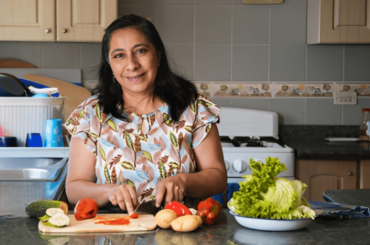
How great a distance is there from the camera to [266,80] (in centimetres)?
332

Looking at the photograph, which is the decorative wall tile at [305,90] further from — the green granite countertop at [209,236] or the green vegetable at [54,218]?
the green vegetable at [54,218]

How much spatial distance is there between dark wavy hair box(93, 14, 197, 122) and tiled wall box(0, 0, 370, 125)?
5.28 feet

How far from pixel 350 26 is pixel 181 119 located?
1787mm

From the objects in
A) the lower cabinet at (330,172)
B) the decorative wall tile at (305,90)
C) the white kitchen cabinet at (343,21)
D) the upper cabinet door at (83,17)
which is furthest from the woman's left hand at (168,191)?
the decorative wall tile at (305,90)

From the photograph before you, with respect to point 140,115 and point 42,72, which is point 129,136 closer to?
point 140,115

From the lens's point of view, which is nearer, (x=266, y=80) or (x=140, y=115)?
(x=140, y=115)

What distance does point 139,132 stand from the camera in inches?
61.6

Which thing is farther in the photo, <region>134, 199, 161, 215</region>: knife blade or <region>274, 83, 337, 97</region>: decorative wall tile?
<region>274, 83, 337, 97</region>: decorative wall tile

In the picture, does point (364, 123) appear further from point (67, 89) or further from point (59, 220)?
point (59, 220)

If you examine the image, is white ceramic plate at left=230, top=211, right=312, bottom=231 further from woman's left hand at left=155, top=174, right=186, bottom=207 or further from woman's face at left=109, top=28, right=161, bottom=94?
woman's face at left=109, top=28, right=161, bottom=94

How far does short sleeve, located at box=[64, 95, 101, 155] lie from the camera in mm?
1553

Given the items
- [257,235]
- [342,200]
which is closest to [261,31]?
[342,200]

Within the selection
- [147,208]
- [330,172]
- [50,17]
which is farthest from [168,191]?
[50,17]

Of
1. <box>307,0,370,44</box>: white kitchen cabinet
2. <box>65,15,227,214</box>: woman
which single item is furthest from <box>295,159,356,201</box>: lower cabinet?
<box>65,15,227,214</box>: woman
